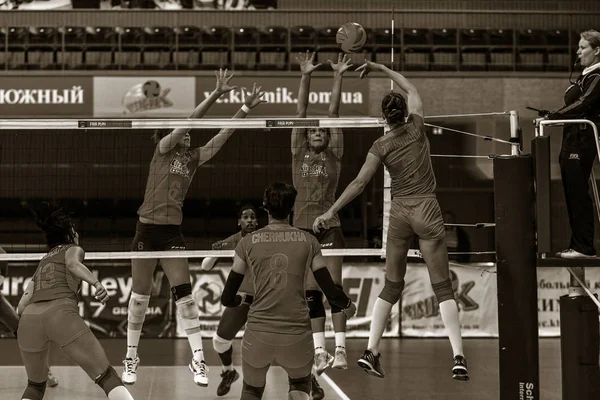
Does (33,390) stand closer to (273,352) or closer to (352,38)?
(273,352)

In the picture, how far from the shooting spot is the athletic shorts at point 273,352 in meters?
6.28

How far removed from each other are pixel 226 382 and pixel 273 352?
3.72m

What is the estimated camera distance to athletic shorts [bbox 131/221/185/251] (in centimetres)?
932

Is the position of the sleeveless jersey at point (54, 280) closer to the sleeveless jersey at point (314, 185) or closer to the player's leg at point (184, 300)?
the player's leg at point (184, 300)

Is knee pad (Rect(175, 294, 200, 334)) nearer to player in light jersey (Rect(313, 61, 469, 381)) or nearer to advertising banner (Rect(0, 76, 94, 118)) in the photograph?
player in light jersey (Rect(313, 61, 469, 381))

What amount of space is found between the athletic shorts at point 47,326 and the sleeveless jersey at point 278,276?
161cm

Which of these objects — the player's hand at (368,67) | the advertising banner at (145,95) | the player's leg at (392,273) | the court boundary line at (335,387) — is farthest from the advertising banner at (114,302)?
the player's hand at (368,67)

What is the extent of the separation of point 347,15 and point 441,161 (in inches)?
171

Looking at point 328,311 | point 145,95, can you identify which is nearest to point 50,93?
point 145,95

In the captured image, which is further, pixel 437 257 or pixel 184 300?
pixel 184 300

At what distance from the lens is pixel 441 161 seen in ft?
70.8

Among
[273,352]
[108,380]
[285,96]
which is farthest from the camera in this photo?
[285,96]

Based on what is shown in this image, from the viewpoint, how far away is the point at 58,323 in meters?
7.09

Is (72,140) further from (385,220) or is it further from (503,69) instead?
(503,69)
